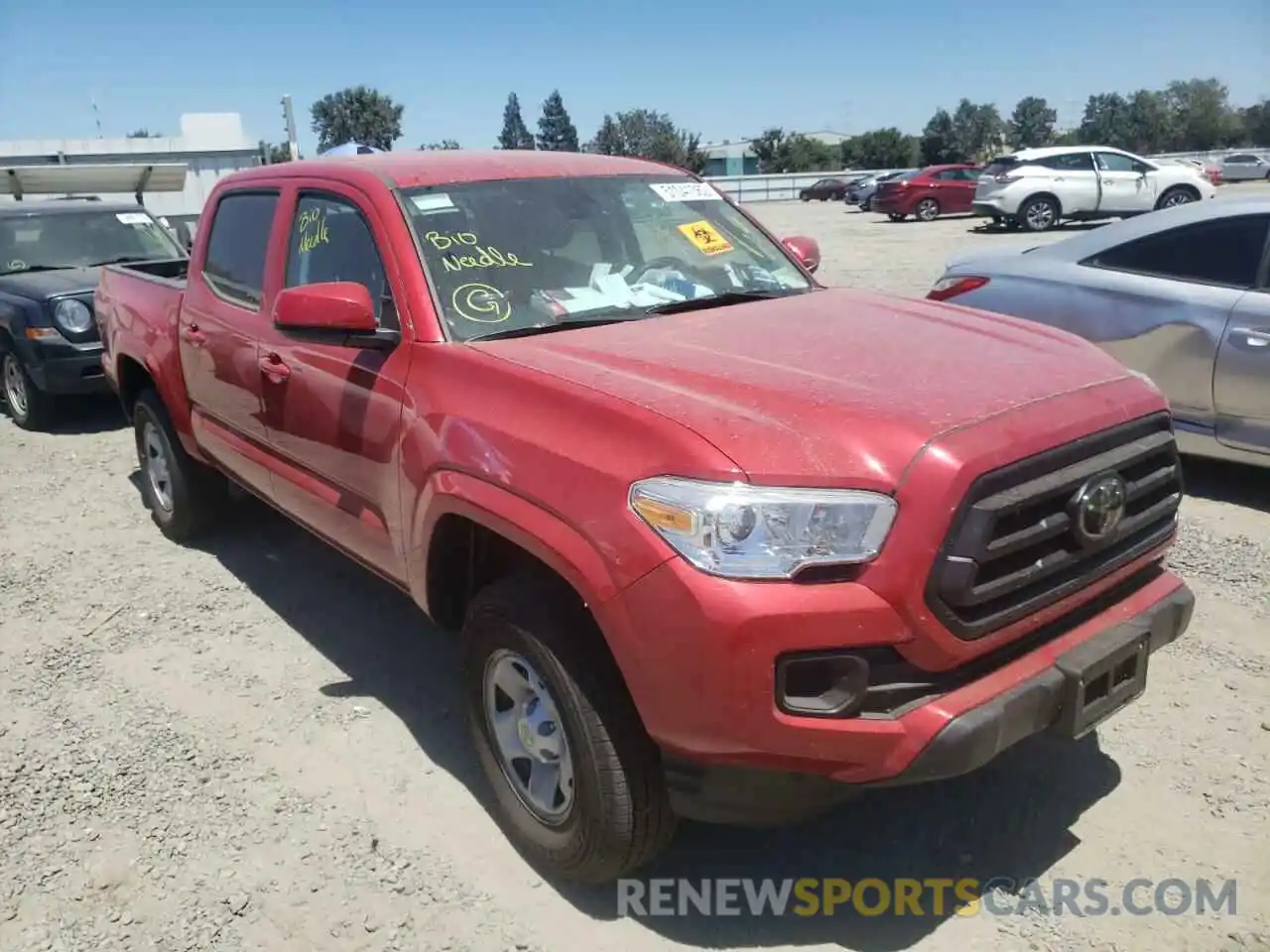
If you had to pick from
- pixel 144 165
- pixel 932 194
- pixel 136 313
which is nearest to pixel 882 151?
pixel 932 194

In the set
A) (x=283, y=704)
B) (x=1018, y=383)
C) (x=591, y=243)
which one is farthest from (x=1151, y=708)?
(x=283, y=704)

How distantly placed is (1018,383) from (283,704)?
9.22ft

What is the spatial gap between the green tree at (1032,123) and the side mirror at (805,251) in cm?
10065

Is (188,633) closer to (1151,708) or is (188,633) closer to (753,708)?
(753,708)

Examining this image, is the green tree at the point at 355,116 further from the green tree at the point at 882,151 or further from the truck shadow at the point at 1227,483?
the truck shadow at the point at 1227,483

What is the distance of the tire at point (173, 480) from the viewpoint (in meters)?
5.24

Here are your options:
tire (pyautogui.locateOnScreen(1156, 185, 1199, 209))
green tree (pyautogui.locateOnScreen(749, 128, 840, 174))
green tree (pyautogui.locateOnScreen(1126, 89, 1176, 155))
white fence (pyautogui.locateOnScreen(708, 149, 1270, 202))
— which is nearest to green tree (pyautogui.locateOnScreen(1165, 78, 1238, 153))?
green tree (pyautogui.locateOnScreen(1126, 89, 1176, 155))

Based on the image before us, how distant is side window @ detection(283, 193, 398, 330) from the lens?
3363mm

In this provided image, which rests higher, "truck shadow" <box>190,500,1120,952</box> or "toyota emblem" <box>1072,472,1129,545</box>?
"toyota emblem" <box>1072,472,1129,545</box>

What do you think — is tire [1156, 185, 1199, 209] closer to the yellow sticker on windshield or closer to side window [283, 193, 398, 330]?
the yellow sticker on windshield

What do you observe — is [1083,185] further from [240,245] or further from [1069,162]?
[240,245]

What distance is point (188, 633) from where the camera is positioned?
14.6ft

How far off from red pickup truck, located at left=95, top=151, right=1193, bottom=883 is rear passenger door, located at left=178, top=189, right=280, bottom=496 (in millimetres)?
380

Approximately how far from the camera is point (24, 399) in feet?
27.2
